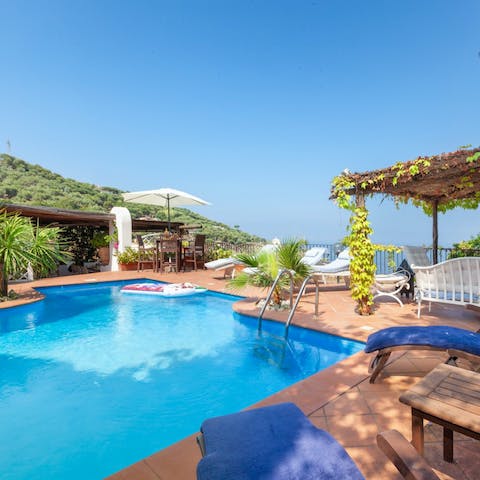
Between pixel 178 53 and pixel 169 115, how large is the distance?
8.54 m

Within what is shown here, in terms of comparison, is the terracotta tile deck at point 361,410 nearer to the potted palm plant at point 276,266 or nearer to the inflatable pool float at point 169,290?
the potted palm plant at point 276,266

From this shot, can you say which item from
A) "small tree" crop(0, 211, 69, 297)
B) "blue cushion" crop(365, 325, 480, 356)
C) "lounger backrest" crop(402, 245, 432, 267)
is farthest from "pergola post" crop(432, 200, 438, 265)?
"small tree" crop(0, 211, 69, 297)

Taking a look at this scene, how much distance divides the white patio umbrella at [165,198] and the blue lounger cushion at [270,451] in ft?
38.3

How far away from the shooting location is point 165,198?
43.1 ft

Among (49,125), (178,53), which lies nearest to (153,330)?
(178,53)

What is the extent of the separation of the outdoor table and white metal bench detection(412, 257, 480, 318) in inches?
126

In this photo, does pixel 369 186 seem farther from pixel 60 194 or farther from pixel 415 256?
pixel 60 194

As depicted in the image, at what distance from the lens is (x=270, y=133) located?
81.3ft

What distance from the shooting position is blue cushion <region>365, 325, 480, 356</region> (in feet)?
8.88

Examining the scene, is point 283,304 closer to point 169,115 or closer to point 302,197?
point 169,115

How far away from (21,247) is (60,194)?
28042 millimetres

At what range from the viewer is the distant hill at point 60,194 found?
94.7ft

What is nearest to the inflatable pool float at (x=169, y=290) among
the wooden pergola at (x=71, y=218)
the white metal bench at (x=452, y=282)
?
the wooden pergola at (x=71, y=218)

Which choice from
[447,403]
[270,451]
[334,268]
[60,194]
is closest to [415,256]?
[334,268]
